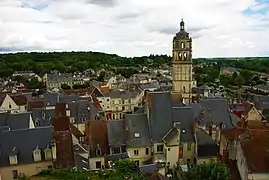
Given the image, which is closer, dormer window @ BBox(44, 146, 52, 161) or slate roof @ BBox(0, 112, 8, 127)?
dormer window @ BBox(44, 146, 52, 161)

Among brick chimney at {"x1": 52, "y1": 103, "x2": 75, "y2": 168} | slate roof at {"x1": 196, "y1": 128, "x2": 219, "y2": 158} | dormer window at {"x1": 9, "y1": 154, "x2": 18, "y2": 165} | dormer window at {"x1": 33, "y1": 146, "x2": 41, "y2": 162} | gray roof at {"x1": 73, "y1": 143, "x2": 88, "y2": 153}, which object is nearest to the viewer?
brick chimney at {"x1": 52, "y1": 103, "x2": 75, "y2": 168}

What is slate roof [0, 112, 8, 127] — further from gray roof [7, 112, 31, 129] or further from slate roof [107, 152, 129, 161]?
slate roof [107, 152, 129, 161]

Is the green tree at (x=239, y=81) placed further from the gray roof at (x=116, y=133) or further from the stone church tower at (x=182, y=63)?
the gray roof at (x=116, y=133)

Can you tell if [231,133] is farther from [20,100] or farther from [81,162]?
[20,100]

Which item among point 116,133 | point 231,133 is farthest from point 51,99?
point 231,133

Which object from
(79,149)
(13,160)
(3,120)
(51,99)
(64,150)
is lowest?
(79,149)

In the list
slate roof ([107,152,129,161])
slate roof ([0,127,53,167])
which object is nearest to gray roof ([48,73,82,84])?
slate roof ([0,127,53,167])

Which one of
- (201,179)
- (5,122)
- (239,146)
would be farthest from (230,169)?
(5,122)
